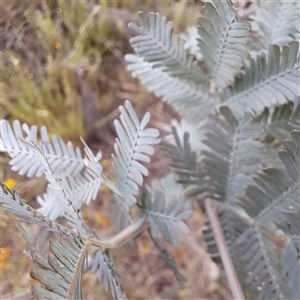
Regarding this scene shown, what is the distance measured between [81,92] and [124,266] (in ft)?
1.56

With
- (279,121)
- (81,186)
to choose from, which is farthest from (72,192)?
(279,121)

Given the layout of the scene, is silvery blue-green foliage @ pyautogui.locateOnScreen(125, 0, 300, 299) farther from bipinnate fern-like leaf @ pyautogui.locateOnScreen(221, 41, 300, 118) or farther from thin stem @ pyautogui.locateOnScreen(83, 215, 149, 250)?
thin stem @ pyautogui.locateOnScreen(83, 215, 149, 250)

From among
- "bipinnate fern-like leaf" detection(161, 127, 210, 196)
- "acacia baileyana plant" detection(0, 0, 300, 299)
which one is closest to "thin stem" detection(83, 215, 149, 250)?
"acacia baileyana plant" detection(0, 0, 300, 299)

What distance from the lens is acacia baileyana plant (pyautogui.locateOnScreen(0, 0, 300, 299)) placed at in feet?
→ 1.59

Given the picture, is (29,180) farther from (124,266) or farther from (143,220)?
(124,266)

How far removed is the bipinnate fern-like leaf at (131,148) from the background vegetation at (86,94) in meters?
0.23

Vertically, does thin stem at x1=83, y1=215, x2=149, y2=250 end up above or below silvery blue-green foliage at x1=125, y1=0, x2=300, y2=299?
below

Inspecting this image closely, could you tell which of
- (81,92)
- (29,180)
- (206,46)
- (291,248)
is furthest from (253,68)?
(81,92)

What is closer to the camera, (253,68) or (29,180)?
(253,68)

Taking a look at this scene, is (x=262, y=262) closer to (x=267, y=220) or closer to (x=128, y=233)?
(x=267, y=220)

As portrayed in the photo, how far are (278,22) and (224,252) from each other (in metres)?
0.37

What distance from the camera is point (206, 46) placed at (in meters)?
0.52

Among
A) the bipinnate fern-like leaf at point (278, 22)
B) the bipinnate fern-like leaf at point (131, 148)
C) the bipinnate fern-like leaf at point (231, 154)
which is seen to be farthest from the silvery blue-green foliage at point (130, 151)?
the bipinnate fern-like leaf at point (278, 22)

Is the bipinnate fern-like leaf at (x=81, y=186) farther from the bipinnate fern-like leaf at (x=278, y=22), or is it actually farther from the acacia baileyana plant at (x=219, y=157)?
the bipinnate fern-like leaf at (x=278, y=22)
